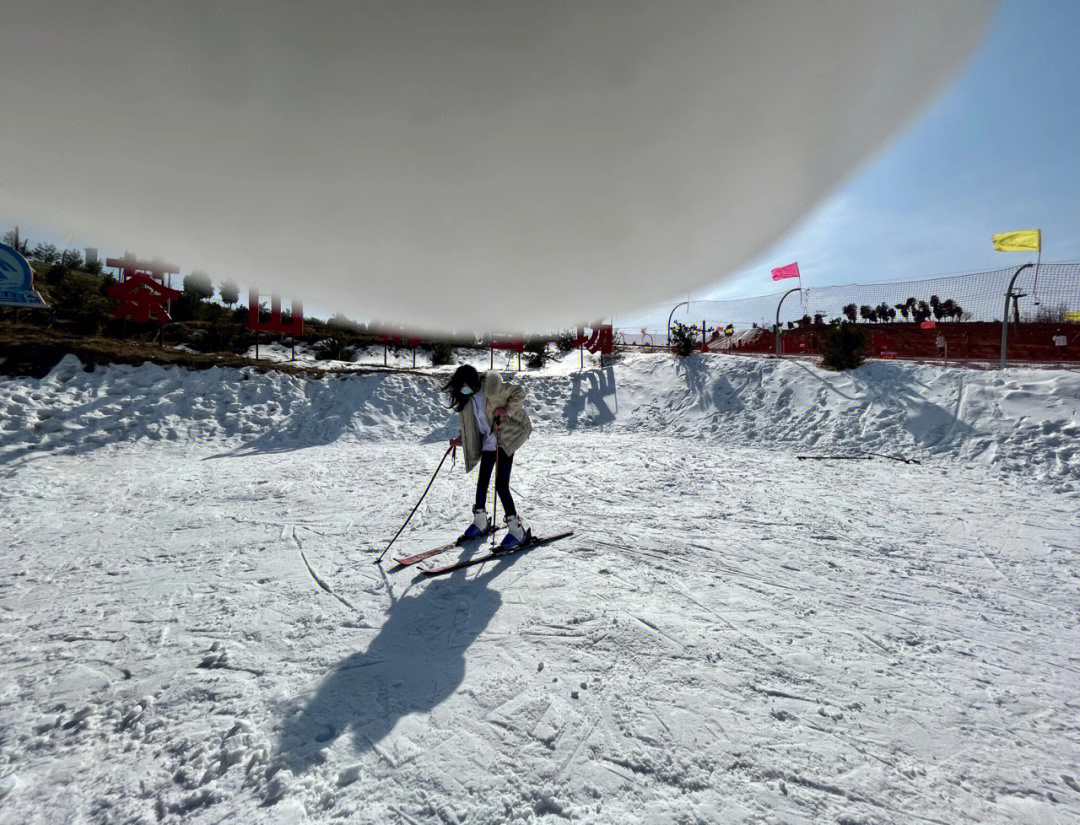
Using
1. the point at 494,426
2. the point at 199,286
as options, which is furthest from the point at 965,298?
the point at 199,286

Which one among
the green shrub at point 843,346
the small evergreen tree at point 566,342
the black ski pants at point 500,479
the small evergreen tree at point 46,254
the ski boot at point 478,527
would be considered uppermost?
the small evergreen tree at point 46,254

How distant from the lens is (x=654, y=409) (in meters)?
13.4

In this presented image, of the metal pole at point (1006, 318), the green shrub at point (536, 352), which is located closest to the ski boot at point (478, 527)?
the metal pole at point (1006, 318)

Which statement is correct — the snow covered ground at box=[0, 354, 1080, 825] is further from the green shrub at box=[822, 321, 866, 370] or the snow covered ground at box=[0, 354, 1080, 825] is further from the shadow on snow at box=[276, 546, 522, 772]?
the green shrub at box=[822, 321, 866, 370]

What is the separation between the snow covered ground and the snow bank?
1.08m

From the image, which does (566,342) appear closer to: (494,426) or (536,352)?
(536,352)

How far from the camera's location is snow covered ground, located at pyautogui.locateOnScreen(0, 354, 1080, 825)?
175 centimetres

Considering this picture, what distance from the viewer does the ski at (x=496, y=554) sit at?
382 cm

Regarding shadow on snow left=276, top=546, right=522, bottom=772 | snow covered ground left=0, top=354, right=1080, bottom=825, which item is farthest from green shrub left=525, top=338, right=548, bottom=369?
shadow on snow left=276, top=546, right=522, bottom=772

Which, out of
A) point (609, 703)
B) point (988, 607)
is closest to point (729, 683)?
point (609, 703)

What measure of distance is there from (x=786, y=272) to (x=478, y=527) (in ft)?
54.7

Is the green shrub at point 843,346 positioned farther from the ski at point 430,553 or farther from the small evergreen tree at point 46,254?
the small evergreen tree at point 46,254

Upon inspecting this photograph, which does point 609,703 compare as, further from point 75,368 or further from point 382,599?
point 75,368

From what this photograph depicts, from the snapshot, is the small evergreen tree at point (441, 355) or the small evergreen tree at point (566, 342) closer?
the small evergreen tree at point (441, 355)
